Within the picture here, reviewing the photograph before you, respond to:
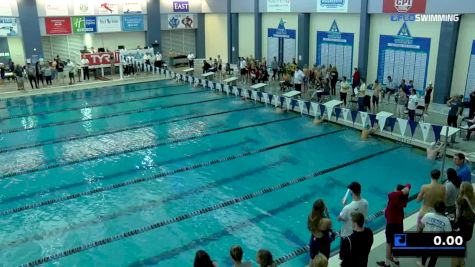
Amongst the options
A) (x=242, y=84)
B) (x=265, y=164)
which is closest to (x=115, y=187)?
(x=265, y=164)

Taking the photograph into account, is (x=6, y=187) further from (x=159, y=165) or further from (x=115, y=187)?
(x=159, y=165)

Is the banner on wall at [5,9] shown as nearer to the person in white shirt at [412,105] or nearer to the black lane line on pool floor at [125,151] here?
the black lane line on pool floor at [125,151]

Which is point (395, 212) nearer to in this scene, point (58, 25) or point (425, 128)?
point (425, 128)

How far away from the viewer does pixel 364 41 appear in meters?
16.0

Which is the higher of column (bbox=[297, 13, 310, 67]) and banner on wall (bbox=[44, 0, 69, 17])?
banner on wall (bbox=[44, 0, 69, 17])

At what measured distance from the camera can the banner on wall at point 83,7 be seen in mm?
21219

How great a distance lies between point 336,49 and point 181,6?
35.7 ft

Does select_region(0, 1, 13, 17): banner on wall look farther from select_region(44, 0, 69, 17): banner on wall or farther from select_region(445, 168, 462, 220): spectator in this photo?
select_region(445, 168, 462, 220): spectator

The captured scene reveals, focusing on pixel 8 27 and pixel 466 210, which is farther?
pixel 8 27

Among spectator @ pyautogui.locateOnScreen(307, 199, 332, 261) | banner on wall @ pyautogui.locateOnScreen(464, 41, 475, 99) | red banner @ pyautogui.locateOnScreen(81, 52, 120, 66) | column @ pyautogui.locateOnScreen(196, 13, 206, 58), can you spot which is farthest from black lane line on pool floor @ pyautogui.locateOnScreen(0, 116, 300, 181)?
column @ pyautogui.locateOnScreen(196, 13, 206, 58)

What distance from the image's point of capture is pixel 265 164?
9.71m

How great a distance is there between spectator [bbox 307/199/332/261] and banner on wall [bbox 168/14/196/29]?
2173 cm

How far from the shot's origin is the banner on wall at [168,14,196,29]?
2463 cm

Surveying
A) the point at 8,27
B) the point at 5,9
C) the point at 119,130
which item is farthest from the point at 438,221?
the point at 5,9
